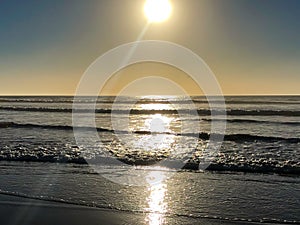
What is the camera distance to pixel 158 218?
21.5 ft

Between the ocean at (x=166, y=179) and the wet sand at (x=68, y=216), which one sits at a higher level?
the ocean at (x=166, y=179)

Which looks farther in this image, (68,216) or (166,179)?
(166,179)

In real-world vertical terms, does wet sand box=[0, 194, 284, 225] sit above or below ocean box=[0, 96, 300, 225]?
below

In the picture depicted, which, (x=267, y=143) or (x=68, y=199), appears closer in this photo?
(x=68, y=199)

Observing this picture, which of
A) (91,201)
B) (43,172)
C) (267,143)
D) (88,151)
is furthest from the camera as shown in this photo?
(267,143)

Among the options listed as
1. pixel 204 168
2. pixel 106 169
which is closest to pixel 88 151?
pixel 106 169

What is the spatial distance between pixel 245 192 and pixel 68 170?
530 cm

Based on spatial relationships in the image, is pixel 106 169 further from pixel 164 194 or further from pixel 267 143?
pixel 267 143

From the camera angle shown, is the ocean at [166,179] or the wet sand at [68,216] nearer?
the wet sand at [68,216]

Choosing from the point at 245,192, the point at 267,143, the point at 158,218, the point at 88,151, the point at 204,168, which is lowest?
the point at 158,218

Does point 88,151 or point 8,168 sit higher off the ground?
point 88,151

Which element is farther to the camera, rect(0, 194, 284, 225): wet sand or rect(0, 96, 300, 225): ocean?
rect(0, 96, 300, 225): ocean

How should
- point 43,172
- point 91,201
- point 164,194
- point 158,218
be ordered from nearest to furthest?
1. point 158,218
2. point 91,201
3. point 164,194
4. point 43,172

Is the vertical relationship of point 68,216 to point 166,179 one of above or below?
below
